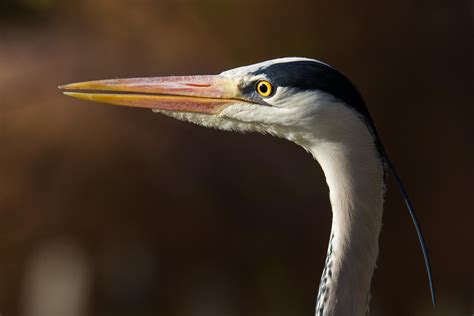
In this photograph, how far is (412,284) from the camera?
3500 millimetres

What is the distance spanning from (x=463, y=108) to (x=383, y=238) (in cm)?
64

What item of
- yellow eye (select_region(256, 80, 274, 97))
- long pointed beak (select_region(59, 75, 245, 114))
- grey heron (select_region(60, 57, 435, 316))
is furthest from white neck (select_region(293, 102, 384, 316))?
long pointed beak (select_region(59, 75, 245, 114))

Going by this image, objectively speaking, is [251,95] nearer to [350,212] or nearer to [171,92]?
[171,92]

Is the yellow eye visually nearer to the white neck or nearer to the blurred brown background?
the white neck

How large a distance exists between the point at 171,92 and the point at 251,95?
174 mm

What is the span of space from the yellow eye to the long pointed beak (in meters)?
0.05

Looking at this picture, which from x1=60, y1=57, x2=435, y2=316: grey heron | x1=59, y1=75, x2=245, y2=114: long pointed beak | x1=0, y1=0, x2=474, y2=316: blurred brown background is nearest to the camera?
x1=60, y1=57, x2=435, y2=316: grey heron

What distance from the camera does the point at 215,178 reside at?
3.39 m

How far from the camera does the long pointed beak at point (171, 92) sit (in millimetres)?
1682

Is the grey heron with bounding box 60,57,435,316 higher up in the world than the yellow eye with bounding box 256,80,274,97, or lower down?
lower down

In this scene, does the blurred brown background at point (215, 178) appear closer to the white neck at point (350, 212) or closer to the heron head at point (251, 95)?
the heron head at point (251, 95)

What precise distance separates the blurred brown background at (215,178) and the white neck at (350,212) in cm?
172

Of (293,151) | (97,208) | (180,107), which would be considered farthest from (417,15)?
(180,107)

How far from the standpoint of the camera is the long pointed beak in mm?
1682
